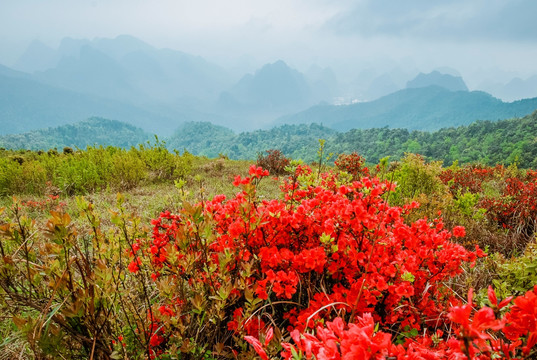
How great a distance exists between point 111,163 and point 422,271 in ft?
27.5

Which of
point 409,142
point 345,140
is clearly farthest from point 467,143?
point 345,140

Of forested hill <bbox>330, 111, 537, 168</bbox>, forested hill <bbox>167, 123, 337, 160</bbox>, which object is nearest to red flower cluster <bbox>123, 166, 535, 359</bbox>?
forested hill <bbox>330, 111, 537, 168</bbox>

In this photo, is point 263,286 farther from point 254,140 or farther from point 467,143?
point 254,140

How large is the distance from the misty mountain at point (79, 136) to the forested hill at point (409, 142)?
1760 inches

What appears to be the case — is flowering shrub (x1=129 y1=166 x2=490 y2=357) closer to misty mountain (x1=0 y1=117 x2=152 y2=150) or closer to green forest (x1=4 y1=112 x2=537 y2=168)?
green forest (x1=4 y1=112 x2=537 y2=168)

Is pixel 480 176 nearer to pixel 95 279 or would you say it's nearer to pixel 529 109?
pixel 95 279

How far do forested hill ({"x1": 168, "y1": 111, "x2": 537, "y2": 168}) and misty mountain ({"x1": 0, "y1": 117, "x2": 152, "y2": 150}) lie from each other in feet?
147

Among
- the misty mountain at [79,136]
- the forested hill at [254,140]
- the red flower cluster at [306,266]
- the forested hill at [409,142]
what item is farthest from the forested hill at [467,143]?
the misty mountain at [79,136]

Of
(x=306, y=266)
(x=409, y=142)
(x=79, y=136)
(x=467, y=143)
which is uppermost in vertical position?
(x=79, y=136)

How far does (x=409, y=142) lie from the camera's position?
6247cm

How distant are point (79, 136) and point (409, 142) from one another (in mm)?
133286

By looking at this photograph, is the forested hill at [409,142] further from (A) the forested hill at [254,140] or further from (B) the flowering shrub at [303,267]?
(B) the flowering shrub at [303,267]

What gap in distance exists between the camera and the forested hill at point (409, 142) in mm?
40722

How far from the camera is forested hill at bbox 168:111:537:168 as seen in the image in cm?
4072
